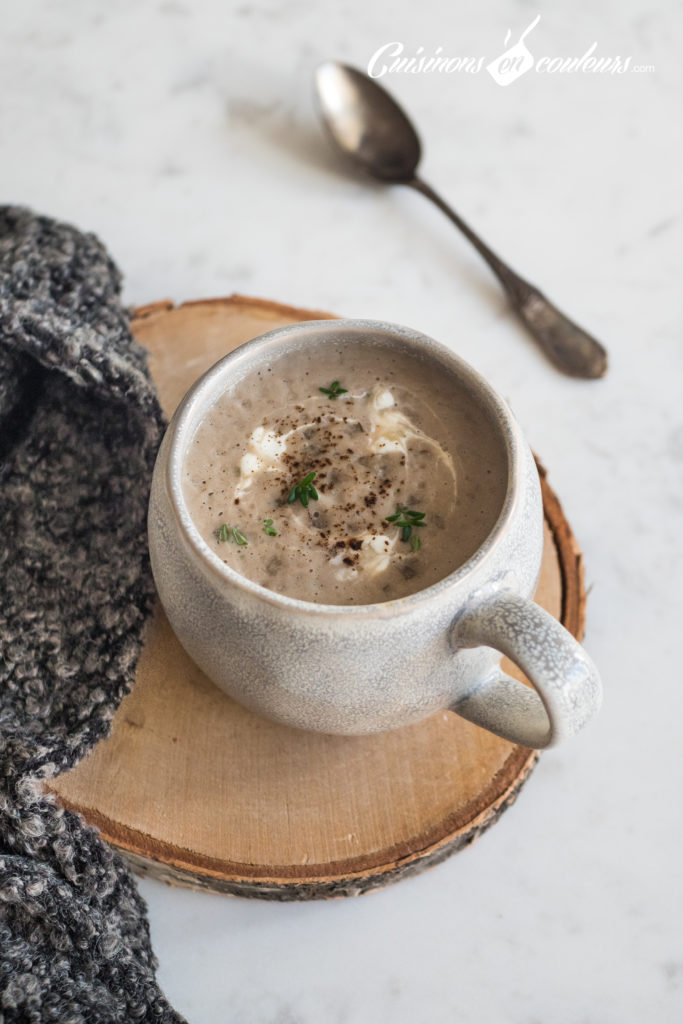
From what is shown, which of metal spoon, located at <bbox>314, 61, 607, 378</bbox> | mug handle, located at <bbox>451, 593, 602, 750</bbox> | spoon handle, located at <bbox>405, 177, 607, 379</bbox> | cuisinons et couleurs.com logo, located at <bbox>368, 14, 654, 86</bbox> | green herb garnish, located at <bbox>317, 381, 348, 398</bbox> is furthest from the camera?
cuisinons et couleurs.com logo, located at <bbox>368, 14, 654, 86</bbox>

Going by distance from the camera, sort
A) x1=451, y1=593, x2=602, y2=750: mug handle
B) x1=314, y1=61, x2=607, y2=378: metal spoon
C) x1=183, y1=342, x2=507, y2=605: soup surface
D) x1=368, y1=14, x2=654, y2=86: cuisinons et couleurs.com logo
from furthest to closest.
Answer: x1=368, y1=14, x2=654, y2=86: cuisinons et couleurs.com logo
x1=314, y1=61, x2=607, y2=378: metal spoon
x1=183, y1=342, x2=507, y2=605: soup surface
x1=451, y1=593, x2=602, y2=750: mug handle

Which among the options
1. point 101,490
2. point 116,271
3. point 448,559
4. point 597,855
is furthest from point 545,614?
point 116,271

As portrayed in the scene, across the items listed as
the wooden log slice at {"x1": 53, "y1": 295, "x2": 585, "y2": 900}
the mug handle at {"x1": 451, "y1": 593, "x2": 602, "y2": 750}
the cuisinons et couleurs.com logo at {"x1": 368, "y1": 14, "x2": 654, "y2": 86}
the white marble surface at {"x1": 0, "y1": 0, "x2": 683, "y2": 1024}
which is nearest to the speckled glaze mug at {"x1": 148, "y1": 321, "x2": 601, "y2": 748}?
the mug handle at {"x1": 451, "y1": 593, "x2": 602, "y2": 750}

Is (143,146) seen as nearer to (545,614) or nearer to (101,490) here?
(101,490)

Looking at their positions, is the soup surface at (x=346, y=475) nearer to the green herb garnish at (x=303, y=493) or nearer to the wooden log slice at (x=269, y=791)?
the green herb garnish at (x=303, y=493)

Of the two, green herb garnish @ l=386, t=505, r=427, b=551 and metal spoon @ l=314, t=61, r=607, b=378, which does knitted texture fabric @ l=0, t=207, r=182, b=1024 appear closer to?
green herb garnish @ l=386, t=505, r=427, b=551

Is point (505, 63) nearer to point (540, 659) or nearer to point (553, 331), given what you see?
point (553, 331)
